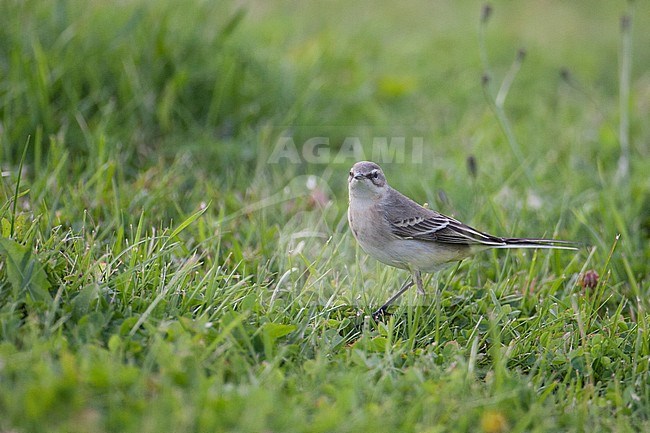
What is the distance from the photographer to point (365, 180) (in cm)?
464

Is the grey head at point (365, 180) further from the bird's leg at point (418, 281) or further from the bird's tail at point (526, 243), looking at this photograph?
the bird's tail at point (526, 243)

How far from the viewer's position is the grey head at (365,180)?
15.2 ft

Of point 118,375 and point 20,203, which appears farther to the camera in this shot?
point 20,203

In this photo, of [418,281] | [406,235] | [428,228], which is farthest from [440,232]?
[418,281]

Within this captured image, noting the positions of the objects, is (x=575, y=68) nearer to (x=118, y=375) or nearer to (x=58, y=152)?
(x=58, y=152)

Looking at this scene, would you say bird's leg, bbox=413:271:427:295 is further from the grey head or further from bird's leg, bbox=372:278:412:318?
the grey head

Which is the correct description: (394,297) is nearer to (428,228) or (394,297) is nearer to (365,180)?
(428,228)

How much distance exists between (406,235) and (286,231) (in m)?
0.90

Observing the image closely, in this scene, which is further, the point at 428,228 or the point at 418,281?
the point at 428,228

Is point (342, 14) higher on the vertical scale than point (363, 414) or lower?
higher

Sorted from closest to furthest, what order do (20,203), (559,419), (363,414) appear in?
(363,414)
(559,419)
(20,203)

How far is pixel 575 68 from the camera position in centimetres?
935

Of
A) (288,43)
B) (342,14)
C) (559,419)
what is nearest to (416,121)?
(288,43)

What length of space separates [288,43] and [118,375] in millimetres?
6090
